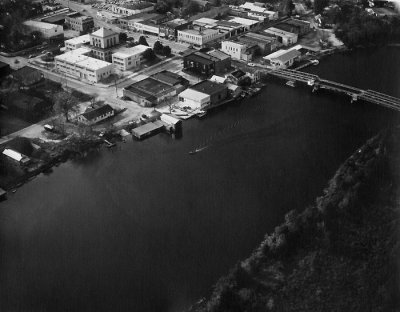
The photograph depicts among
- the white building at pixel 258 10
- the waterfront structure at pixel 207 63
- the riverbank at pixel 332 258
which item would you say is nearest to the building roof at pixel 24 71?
the waterfront structure at pixel 207 63

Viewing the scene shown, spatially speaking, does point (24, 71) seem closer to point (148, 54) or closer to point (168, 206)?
point (148, 54)

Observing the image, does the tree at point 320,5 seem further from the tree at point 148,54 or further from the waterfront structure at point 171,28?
the tree at point 148,54

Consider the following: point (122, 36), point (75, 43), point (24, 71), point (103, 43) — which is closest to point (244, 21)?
point (122, 36)

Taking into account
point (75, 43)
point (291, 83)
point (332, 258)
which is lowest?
point (291, 83)

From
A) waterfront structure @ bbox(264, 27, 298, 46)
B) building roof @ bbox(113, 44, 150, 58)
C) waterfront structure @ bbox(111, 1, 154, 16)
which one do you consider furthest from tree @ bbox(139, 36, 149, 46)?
waterfront structure @ bbox(264, 27, 298, 46)

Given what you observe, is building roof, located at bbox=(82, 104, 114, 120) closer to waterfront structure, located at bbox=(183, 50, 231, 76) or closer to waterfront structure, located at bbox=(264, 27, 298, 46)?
waterfront structure, located at bbox=(183, 50, 231, 76)

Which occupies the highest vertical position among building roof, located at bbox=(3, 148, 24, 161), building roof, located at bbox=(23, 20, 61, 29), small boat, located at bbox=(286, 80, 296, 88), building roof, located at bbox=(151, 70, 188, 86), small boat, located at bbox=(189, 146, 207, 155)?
building roof, located at bbox=(23, 20, 61, 29)

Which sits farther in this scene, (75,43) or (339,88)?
(75,43)
